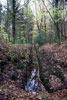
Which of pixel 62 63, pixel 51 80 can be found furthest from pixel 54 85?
pixel 62 63

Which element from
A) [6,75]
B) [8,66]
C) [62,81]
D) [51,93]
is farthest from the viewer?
[8,66]

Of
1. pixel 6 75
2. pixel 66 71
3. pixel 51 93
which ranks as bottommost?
pixel 51 93

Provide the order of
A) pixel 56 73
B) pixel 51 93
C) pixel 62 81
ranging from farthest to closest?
pixel 56 73 < pixel 62 81 < pixel 51 93

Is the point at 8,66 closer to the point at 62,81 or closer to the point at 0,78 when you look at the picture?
the point at 0,78

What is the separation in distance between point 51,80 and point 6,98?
2900 mm

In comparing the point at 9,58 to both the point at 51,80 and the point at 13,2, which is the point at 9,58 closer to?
the point at 51,80

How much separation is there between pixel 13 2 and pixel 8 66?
32.6ft

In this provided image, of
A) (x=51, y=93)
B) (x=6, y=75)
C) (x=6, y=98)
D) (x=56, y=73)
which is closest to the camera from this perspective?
(x=6, y=98)

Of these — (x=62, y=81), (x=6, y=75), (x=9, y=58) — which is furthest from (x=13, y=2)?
(x=62, y=81)

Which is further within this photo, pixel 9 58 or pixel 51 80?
pixel 9 58

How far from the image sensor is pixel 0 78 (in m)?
4.38

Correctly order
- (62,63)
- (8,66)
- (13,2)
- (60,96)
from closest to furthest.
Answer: (60,96), (8,66), (62,63), (13,2)

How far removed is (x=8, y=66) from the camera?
5523 millimetres

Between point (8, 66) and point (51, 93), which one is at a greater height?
point (8, 66)
